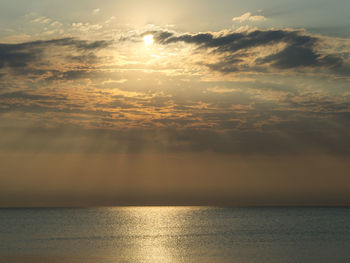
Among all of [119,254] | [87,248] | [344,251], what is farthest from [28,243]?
[344,251]

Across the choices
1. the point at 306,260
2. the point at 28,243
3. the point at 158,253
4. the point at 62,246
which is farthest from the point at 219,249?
the point at 28,243

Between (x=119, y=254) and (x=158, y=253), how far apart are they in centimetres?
615

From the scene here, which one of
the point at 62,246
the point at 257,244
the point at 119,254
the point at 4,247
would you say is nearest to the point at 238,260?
the point at 119,254

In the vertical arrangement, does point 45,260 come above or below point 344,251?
above

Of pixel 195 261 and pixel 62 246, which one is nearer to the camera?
pixel 195 261

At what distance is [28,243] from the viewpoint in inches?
3140

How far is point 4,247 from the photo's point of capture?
73000 millimetres

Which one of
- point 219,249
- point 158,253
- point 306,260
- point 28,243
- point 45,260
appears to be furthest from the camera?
point 28,243

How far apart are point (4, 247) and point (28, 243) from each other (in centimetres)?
703

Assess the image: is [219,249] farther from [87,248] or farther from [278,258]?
[87,248]

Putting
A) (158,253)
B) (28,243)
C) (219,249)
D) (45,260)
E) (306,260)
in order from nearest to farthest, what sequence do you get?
(45,260) → (306,260) → (158,253) → (219,249) → (28,243)

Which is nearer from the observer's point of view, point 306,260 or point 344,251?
Answer: point 306,260

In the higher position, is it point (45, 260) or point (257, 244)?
point (45, 260)

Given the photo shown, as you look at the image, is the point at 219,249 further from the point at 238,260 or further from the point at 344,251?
the point at 344,251
